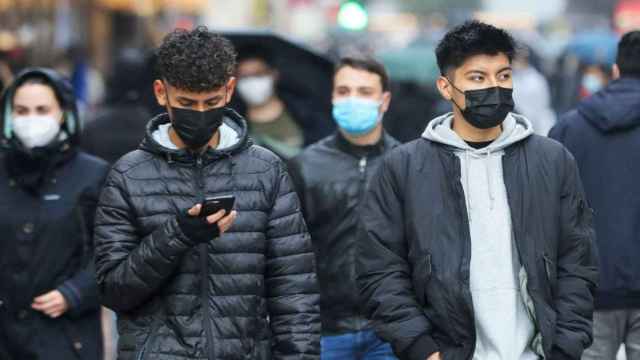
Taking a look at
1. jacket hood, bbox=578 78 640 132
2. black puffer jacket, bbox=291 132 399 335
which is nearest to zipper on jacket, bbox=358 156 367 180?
black puffer jacket, bbox=291 132 399 335

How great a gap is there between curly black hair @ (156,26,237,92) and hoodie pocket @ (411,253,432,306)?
931 mm

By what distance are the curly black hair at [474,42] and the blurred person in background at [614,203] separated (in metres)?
1.57

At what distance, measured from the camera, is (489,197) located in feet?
16.8

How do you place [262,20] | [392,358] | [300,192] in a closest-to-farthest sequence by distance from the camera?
[392,358], [300,192], [262,20]

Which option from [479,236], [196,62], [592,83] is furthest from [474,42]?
[592,83]

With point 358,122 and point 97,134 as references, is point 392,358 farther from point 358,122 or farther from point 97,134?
point 97,134

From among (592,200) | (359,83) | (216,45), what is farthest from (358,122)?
(216,45)

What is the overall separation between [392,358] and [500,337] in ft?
5.25

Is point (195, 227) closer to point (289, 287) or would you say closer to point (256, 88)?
point (289, 287)

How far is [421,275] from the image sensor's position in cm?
511

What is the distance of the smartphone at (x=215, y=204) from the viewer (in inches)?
184

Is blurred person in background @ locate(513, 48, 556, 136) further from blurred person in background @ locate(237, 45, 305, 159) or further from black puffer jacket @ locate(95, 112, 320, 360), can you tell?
black puffer jacket @ locate(95, 112, 320, 360)

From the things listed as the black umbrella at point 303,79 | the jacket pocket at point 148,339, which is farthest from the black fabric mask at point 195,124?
the black umbrella at point 303,79

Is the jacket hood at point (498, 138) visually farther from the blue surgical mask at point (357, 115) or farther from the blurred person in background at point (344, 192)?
the blue surgical mask at point (357, 115)
